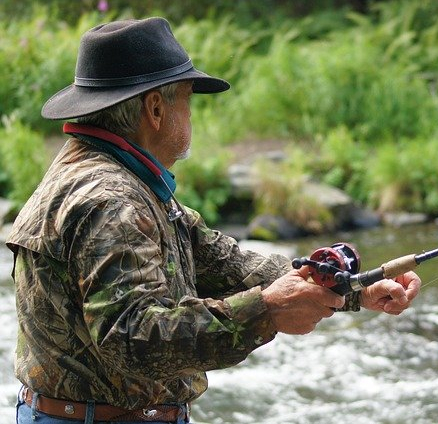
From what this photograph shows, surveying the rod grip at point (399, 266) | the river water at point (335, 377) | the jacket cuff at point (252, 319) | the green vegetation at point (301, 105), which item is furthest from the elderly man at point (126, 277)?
the green vegetation at point (301, 105)

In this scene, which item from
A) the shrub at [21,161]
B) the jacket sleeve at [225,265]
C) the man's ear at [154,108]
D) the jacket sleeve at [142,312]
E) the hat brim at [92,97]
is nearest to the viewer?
the jacket sleeve at [142,312]

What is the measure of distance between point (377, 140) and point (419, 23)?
5.89m

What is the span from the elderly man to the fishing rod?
0.03 meters

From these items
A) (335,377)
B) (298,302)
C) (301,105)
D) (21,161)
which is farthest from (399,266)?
(301,105)

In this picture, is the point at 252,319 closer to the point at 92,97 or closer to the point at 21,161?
the point at 92,97

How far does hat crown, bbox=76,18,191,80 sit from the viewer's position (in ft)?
9.70

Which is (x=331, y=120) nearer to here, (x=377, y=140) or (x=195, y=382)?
(x=377, y=140)

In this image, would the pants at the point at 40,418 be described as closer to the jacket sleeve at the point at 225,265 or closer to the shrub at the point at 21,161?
the jacket sleeve at the point at 225,265

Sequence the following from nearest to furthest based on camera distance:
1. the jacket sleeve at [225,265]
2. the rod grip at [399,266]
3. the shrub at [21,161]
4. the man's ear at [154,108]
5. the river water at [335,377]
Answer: the rod grip at [399,266], the man's ear at [154,108], the jacket sleeve at [225,265], the river water at [335,377], the shrub at [21,161]

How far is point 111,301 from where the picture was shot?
104 inches

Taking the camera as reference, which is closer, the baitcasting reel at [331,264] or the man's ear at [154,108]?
the baitcasting reel at [331,264]

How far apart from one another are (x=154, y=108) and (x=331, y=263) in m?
0.68

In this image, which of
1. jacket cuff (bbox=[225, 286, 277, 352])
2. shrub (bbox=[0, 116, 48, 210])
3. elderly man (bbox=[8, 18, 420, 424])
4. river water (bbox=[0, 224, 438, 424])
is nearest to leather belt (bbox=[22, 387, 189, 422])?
elderly man (bbox=[8, 18, 420, 424])

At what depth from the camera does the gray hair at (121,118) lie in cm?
298
